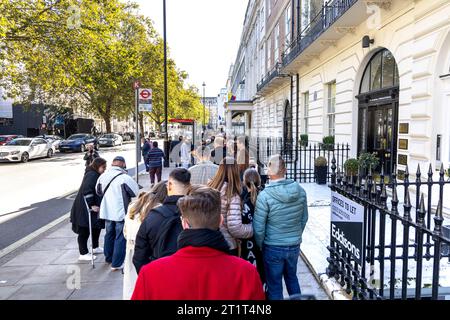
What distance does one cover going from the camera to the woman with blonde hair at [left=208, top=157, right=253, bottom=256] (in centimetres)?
362

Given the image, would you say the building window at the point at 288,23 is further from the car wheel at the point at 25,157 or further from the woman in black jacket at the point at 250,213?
the woman in black jacket at the point at 250,213

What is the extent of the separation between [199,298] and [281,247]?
2.13 meters

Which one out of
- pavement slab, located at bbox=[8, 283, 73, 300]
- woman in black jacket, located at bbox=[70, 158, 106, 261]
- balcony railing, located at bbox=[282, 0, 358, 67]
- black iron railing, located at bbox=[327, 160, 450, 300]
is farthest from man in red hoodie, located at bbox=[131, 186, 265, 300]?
balcony railing, located at bbox=[282, 0, 358, 67]

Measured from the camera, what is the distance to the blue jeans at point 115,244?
5375mm

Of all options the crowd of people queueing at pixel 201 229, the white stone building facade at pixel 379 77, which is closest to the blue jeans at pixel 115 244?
the crowd of people queueing at pixel 201 229

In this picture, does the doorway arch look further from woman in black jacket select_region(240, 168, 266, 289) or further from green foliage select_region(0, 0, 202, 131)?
green foliage select_region(0, 0, 202, 131)

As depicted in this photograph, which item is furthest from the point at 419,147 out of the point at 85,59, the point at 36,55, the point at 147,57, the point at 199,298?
the point at 147,57

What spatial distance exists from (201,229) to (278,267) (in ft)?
7.35

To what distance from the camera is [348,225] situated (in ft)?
A: 12.5

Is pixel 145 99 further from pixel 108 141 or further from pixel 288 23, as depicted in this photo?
pixel 108 141

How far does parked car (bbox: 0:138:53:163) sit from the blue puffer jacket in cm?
2231
